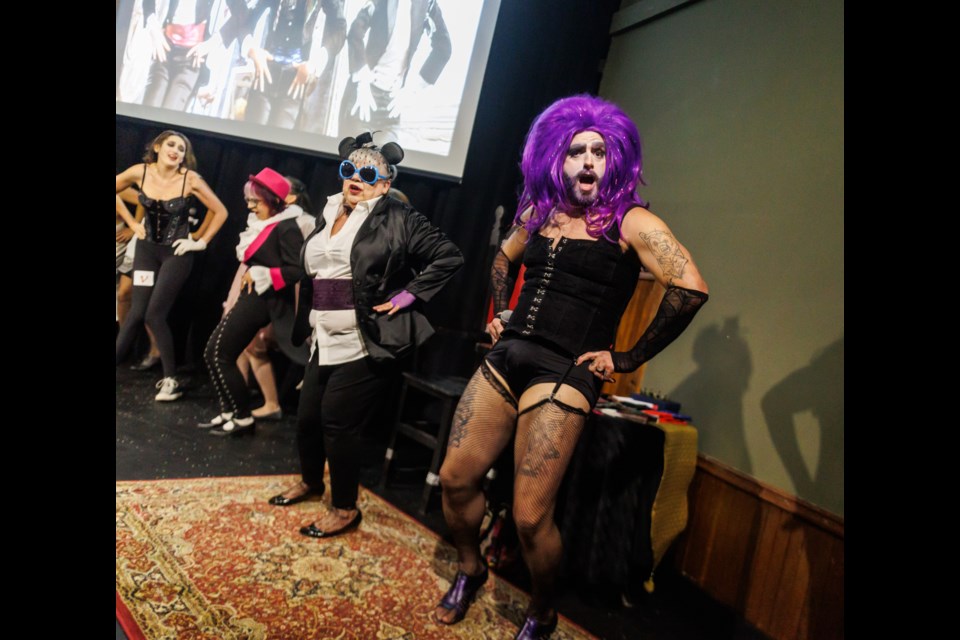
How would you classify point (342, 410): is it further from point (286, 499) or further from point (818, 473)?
point (818, 473)

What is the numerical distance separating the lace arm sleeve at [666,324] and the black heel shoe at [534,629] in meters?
0.89

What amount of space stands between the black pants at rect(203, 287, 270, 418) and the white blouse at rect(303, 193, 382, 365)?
3.81ft

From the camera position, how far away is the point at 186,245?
3.79 metres

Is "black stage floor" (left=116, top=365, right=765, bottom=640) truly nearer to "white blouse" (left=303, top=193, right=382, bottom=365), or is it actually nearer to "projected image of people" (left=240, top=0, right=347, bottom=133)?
"white blouse" (left=303, top=193, right=382, bottom=365)

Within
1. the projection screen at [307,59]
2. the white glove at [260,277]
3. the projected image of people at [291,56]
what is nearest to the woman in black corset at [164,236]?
the projection screen at [307,59]

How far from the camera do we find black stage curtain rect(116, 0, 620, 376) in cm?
417

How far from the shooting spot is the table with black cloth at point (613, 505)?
2611 millimetres

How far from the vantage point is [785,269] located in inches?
118

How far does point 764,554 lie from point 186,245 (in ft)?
12.0

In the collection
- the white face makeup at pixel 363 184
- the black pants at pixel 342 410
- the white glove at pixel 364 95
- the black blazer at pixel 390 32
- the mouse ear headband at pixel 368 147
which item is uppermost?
the black blazer at pixel 390 32

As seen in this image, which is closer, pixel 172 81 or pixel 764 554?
pixel 764 554

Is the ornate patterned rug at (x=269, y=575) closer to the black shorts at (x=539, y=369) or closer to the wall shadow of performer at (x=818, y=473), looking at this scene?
the black shorts at (x=539, y=369)

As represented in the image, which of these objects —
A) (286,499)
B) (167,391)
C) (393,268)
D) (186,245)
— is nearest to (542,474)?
(393,268)

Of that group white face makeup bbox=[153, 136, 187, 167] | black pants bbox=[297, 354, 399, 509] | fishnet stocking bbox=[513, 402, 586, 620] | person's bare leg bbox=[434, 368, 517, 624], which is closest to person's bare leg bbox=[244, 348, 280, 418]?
white face makeup bbox=[153, 136, 187, 167]
